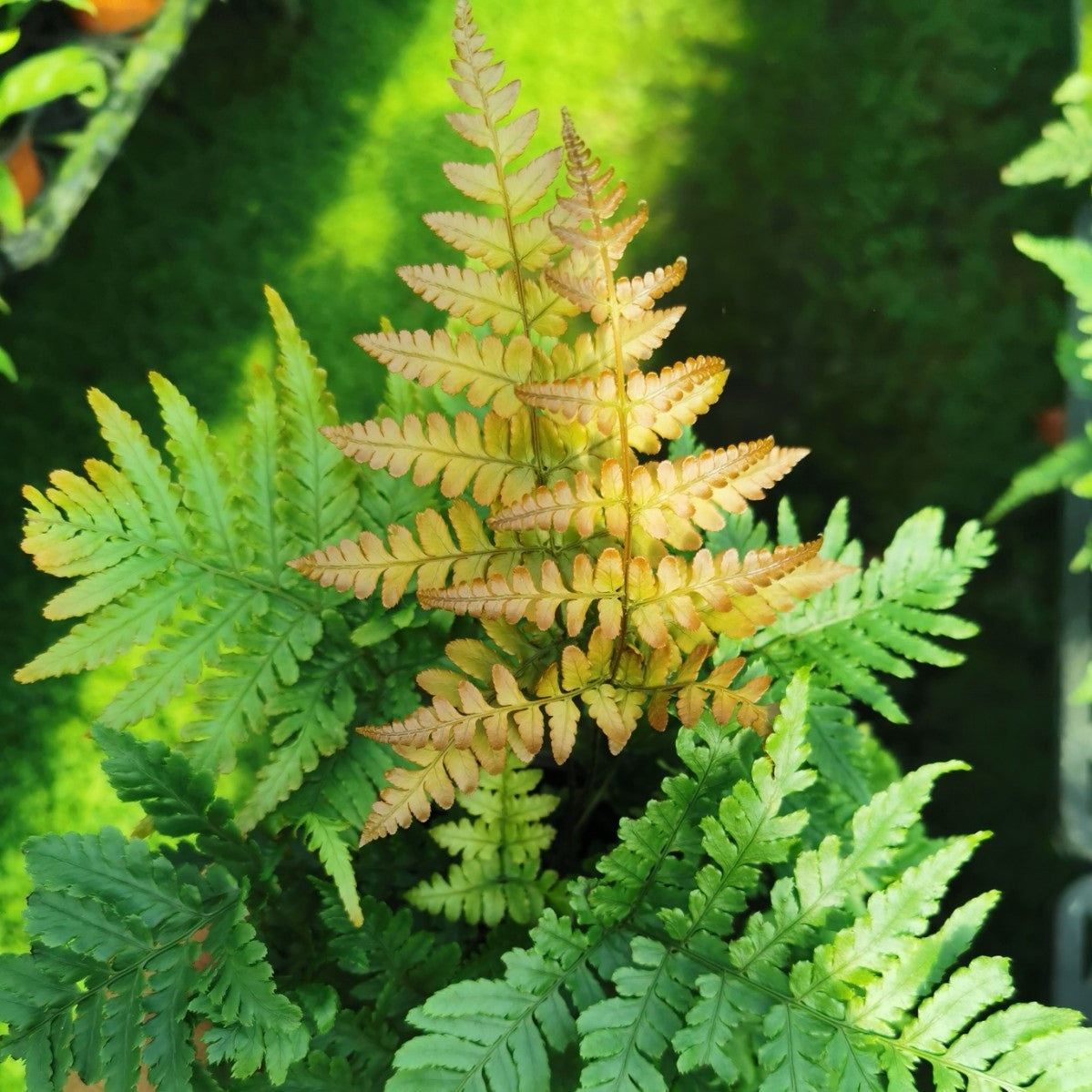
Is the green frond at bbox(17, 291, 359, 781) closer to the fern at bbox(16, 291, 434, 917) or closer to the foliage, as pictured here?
the fern at bbox(16, 291, 434, 917)

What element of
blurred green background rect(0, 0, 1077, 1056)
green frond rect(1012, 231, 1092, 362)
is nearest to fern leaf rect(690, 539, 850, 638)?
green frond rect(1012, 231, 1092, 362)

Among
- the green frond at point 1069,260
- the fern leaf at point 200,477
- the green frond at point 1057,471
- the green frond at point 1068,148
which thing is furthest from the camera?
the green frond at point 1057,471

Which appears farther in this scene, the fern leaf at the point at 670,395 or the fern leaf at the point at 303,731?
the fern leaf at the point at 303,731

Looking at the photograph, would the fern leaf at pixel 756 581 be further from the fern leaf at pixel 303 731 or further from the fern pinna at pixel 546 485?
the fern leaf at pixel 303 731

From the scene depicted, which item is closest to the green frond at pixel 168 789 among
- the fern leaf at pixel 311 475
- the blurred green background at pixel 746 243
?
the fern leaf at pixel 311 475

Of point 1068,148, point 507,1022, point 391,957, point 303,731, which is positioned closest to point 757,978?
point 507,1022

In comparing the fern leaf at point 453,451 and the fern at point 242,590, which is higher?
the fern leaf at point 453,451

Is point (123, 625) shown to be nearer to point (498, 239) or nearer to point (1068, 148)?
point (498, 239)

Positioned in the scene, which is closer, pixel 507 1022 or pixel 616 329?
pixel 616 329
